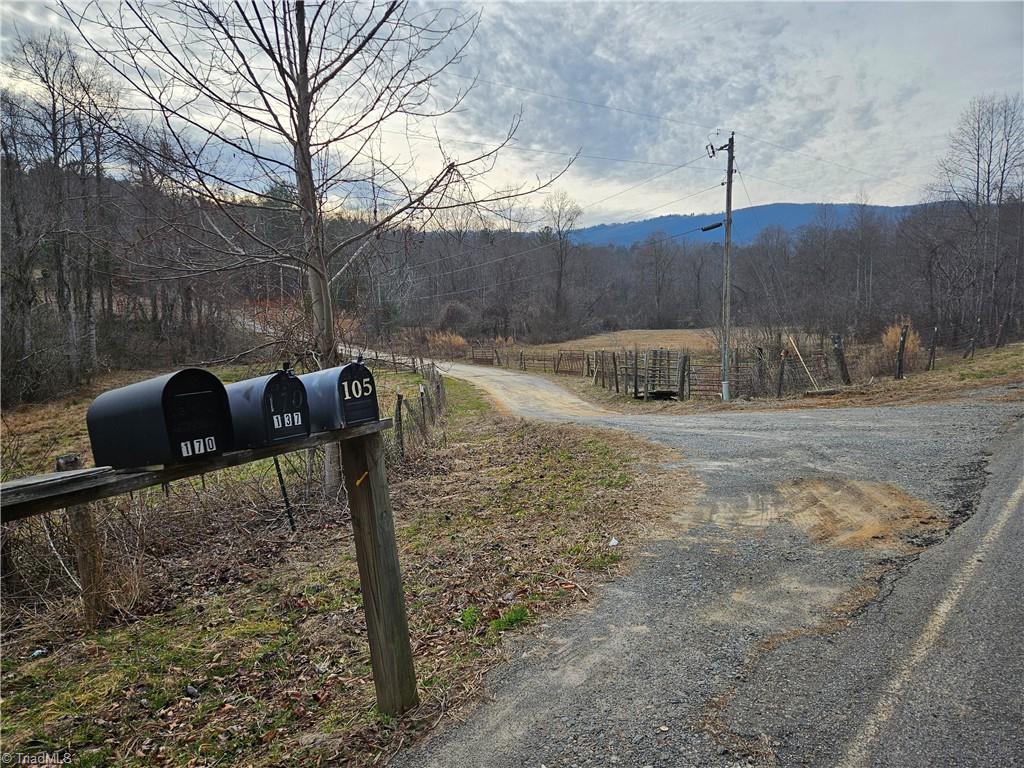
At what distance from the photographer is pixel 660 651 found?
3686 mm

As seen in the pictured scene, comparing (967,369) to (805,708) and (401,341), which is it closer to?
(401,341)

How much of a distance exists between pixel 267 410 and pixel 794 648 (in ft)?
11.5

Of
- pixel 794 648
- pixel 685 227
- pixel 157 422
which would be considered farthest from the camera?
pixel 685 227

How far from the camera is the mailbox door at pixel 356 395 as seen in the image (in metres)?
2.80

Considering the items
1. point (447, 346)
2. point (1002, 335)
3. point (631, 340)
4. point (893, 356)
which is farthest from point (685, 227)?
point (893, 356)

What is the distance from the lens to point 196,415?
2213mm

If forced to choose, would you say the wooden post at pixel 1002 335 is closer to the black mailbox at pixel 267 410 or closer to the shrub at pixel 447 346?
the shrub at pixel 447 346

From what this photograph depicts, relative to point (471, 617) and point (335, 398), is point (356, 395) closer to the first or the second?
point (335, 398)

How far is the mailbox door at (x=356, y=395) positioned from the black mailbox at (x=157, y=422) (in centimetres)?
64

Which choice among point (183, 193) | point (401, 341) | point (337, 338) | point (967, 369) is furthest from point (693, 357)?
point (183, 193)

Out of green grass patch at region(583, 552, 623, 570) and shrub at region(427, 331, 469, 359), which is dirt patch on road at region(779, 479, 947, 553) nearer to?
green grass patch at region(583, 552, 623, 570)

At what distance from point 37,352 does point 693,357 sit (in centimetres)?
3218

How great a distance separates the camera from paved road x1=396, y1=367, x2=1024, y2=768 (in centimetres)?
279

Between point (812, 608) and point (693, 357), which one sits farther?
point (693, 357)
